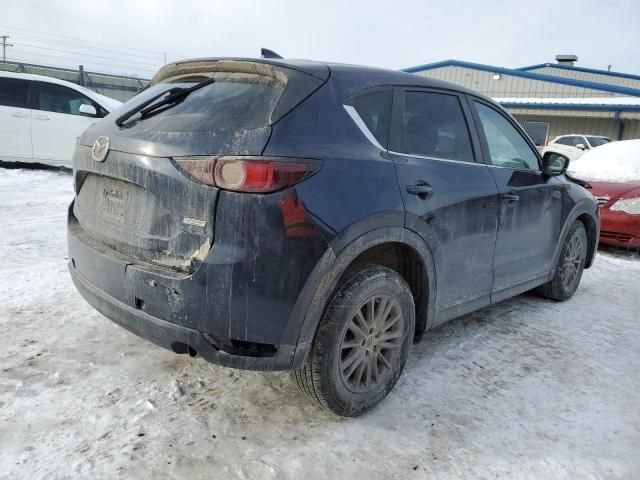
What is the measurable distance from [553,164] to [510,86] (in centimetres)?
2388

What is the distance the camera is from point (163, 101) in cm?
262

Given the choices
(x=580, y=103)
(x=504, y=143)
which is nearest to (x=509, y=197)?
(x=504, y=143)

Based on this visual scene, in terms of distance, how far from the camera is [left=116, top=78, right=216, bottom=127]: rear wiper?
101 inches

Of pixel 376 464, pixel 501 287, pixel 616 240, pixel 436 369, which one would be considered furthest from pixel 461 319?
pixel 616 240

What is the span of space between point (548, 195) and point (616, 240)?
3439 mm

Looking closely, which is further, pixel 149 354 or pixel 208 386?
pixel 149 354

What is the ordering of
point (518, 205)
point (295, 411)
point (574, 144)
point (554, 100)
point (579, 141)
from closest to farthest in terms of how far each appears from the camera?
point (295, 411)
point (518, 205)
point (579, 141)
point (574, 144)
point (554, 100)

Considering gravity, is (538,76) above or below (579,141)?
above

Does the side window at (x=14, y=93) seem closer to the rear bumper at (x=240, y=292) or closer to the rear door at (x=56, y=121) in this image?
the rear door at (x=56, y=121)

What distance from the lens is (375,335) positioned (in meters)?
2.60

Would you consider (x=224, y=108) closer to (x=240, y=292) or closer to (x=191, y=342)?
(x=240, y=292)

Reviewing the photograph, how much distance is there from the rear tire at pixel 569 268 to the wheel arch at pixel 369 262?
6.62ft

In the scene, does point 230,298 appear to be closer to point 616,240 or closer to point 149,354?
point 149,354

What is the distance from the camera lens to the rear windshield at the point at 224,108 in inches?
87.5
